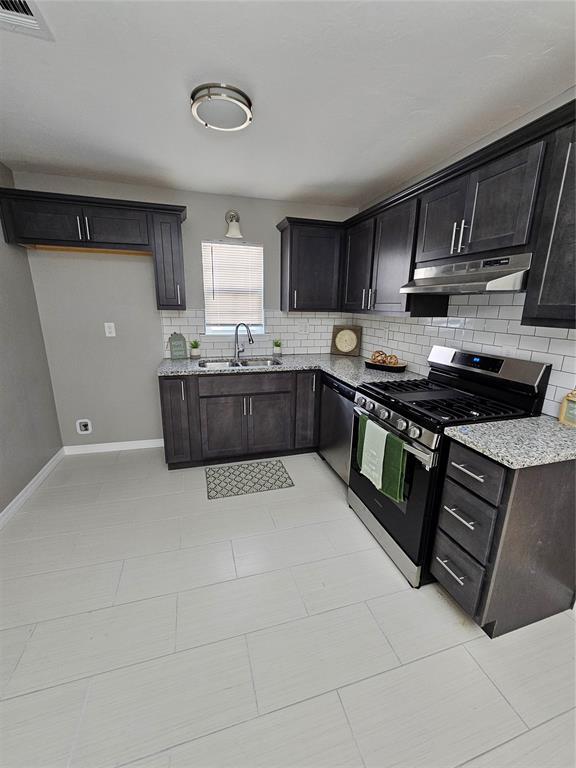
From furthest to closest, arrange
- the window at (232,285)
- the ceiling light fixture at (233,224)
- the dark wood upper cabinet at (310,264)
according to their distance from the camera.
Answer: the window at (232,285)
the dark wood upper cabinet at (310,264)
the ceiling light fixture at (233,224)

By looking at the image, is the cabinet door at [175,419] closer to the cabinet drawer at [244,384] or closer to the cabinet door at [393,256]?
the cabinet drawer at [244,384]

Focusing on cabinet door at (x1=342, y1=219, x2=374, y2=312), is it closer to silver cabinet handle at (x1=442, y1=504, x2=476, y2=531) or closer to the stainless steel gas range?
the stainless steel gas range

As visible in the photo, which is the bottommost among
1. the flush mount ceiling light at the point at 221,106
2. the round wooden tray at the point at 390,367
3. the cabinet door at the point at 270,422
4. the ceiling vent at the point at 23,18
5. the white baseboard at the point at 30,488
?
the white baseboard at the point at 30,488

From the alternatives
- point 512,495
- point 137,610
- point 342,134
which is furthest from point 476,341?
point 137,610

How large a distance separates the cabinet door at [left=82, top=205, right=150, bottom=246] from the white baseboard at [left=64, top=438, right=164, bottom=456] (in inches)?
75.9

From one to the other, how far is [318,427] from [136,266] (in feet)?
7.62

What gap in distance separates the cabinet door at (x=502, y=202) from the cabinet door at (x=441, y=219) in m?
0.06

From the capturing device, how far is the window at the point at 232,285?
321cm

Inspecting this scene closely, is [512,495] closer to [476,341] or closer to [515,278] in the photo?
[515,278]

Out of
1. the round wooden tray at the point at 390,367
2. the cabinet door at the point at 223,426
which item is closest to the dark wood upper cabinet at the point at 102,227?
the cabinet door at the point at 223,426

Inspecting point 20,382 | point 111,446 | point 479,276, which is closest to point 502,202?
point 479,276

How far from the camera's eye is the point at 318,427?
10.3ft

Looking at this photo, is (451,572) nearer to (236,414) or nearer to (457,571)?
(457,571)

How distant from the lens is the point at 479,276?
1.65m
